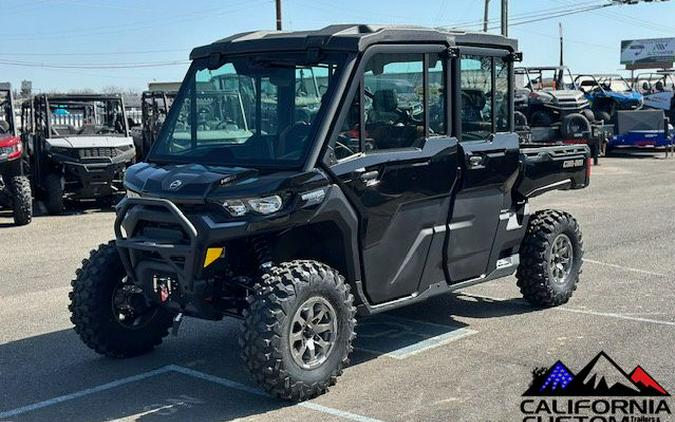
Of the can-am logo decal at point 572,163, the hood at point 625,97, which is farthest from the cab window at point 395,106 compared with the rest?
the hood at point 625,97

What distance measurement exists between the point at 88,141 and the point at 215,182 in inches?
425

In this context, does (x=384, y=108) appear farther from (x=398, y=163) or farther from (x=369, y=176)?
(x=369, y=176)

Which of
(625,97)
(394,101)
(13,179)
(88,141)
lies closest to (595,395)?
(394,101)

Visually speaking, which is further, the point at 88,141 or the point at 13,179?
the point at 88,141

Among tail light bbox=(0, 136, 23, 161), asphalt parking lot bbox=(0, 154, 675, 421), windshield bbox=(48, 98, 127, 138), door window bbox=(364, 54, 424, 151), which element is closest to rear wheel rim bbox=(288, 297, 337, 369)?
asphalt parking lot bbox=(0, 154, 675, 421)

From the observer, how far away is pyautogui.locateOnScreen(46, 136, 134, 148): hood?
Result: 14.9m

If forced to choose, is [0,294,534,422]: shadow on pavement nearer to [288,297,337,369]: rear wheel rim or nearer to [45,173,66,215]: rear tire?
[288,297,337,369]: rear wheel rim

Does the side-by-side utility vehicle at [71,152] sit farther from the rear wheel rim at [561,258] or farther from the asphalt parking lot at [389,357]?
the rear wheel rim at [561,258]

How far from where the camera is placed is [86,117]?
16688 mm

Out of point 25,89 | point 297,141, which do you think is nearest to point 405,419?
point 297,141

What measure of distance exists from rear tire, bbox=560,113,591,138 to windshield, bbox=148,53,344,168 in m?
18.9

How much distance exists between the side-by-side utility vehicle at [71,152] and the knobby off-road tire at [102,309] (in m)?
9.26

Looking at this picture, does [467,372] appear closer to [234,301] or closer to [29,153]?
[234,301]

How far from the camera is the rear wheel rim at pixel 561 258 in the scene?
731cm
